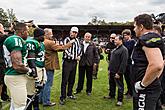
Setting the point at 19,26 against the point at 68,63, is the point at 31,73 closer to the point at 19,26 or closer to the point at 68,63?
the point at 19,26

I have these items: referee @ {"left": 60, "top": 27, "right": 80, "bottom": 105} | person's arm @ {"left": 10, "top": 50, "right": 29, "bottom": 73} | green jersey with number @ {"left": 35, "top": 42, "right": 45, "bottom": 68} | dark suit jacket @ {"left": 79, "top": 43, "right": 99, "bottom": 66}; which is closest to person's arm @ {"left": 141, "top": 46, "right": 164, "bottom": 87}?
person's arm @ {"left": 10, "top": 50, "right": 29, "bottom": 73}

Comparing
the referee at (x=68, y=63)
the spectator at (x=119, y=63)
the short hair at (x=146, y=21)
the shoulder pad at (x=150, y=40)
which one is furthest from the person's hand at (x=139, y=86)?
the referee at (x=68, y=63)

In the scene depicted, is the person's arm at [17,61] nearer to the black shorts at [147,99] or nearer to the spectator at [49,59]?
the black shorts at [147,99]

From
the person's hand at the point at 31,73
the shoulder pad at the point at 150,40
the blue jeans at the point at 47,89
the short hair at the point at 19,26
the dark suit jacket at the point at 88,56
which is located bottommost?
the blue jeans at the point at 47,89

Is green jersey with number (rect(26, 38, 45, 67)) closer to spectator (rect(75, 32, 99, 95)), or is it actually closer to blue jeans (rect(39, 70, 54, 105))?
blue jeans (rect(39, 70, 54, 105))

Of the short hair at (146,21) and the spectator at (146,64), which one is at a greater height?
the short hair at (146,21)

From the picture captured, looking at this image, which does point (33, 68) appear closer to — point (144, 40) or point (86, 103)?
point (144, 40)

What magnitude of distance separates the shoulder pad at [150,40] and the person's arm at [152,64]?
0.05m

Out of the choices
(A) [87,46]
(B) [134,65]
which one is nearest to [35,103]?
(B) [134,65]

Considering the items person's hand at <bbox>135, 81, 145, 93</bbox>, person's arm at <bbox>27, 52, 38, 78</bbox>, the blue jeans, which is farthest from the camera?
the blue jeans

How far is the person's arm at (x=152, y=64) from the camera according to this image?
380 centimetres

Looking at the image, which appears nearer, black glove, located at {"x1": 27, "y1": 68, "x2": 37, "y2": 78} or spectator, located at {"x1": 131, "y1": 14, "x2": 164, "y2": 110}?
spectator, located at {"x1": 131, "y1": 14, "x2": 164, "y2": 110}

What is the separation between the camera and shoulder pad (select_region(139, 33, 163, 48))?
385cm

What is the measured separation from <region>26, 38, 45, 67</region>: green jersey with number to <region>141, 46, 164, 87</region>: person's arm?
2733mm
